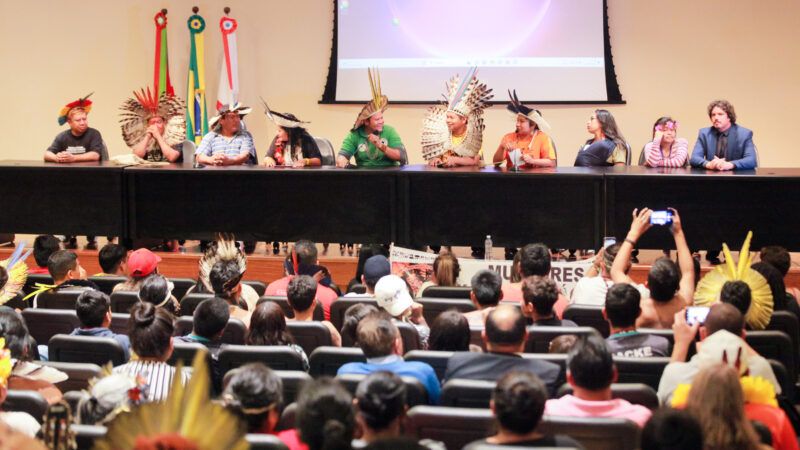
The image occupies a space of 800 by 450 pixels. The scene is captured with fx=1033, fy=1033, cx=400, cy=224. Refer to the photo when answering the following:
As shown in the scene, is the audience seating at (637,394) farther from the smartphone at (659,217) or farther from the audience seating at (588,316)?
the smartphone at (659,217)

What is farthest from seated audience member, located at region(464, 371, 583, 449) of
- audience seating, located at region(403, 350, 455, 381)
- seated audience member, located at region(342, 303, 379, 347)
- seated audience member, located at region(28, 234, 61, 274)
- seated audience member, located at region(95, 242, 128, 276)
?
seated audience member, located at region(28, 234, 61, 274)

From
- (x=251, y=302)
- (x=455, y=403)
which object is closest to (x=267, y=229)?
(x=251, y=302)

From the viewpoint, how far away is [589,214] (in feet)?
21.9

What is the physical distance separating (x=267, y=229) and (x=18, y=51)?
5.51m

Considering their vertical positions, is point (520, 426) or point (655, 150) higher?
point (655, 150)

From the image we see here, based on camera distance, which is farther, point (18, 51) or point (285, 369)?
point (18, 51)

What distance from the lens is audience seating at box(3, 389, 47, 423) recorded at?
3346mm

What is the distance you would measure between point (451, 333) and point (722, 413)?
1.40 metres

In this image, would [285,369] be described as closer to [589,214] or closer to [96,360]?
[96,360]

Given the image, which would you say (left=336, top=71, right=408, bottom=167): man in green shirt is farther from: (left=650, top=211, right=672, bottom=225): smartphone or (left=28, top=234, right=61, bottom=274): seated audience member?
(left=650, top=211, right=672, bottom=225): smartphone

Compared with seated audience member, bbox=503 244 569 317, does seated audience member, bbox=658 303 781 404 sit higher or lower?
lower

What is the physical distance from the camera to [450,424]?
3.15m

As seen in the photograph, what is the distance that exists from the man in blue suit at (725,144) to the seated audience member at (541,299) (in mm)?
2913

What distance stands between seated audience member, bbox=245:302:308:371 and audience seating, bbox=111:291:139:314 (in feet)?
4.37
